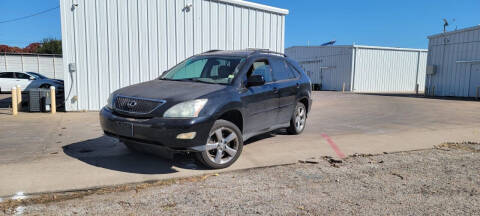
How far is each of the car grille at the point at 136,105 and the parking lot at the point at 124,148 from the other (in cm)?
82

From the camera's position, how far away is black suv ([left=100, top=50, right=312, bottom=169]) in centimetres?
407

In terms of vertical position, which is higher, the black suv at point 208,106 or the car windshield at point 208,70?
the car windshield at point 208,70

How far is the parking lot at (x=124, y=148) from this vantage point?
163 inches

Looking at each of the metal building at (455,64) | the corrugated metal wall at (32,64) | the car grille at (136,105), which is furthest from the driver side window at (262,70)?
the corrugated metal wall at (32,64)

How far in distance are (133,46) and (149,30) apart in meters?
0.78

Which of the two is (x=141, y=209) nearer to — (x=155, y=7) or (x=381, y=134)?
(x=381, y=134)

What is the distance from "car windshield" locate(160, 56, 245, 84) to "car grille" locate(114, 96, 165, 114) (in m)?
1.08

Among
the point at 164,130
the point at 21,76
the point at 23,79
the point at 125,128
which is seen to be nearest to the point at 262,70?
the point at 164,130

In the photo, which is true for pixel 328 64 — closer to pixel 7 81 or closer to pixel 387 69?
pixel 387 69

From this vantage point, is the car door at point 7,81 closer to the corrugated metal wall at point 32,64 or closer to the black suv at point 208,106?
the corrugated metal wall at point 32,64

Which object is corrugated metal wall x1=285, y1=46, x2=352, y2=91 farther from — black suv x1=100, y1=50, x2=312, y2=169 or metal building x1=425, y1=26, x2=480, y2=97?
black suv x1=100, y1=50, x2=312, y2=169

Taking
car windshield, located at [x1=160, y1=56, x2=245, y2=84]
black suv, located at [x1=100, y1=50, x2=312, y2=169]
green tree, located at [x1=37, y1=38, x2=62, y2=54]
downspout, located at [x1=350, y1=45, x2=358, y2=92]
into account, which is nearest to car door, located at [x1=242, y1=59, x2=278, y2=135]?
black suv, located at [x1=100, y1=50, x2=312, y2=169]

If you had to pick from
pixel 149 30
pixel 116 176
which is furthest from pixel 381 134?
pixel 149 30

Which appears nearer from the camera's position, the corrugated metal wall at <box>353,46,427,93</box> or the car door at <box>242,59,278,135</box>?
the car door at <box>242,59,278,135</box>
